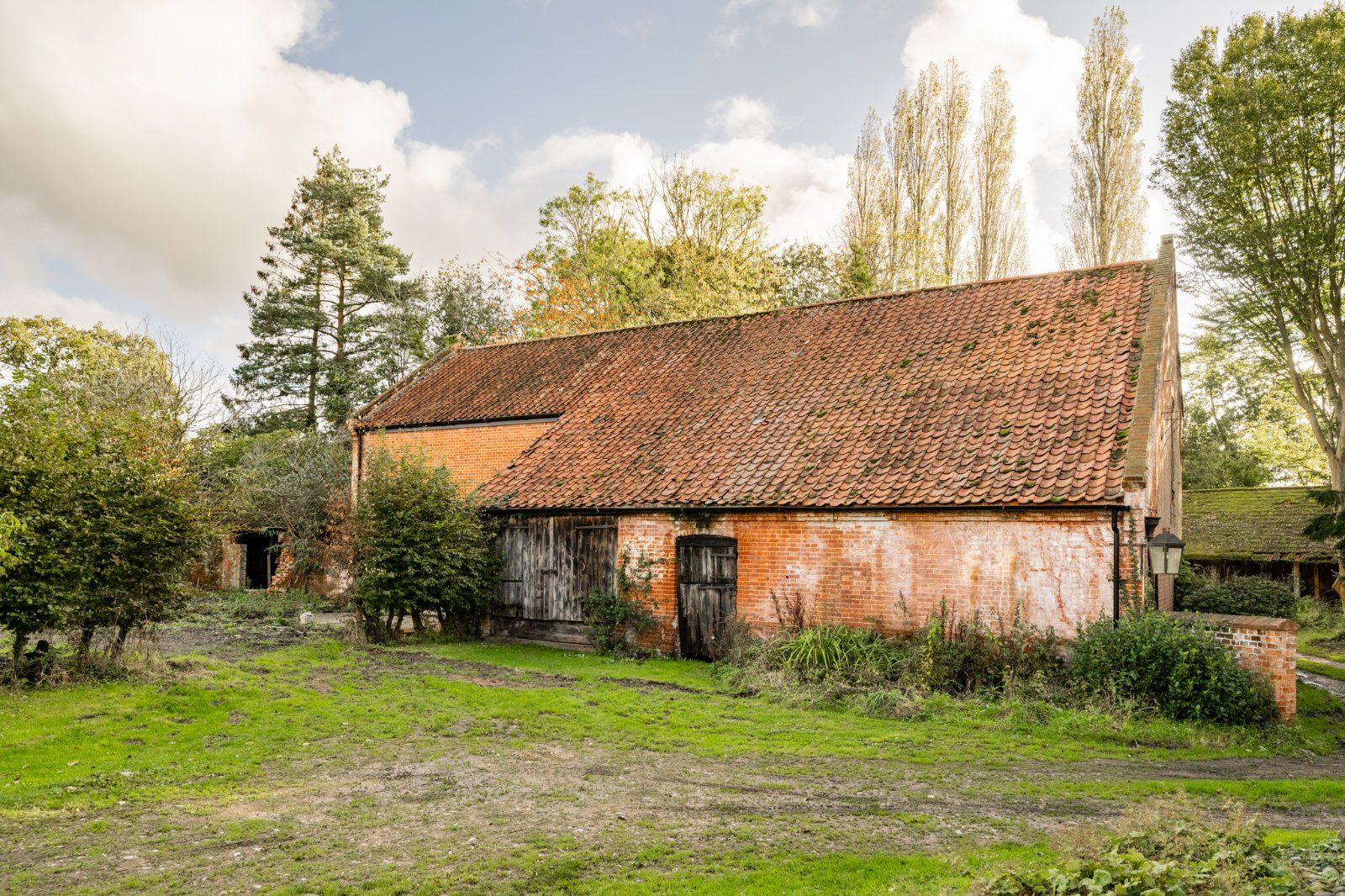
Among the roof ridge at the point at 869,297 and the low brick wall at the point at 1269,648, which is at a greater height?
the roof ridge at the point at 869,297

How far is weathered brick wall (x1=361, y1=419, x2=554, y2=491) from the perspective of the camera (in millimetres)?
19703

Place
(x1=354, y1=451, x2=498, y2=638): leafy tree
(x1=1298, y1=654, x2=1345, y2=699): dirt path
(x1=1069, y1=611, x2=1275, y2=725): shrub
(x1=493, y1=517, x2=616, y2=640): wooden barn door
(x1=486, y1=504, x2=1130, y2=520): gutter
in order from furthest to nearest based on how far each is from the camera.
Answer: (x1=493, y1=517, x2=616, y2=640): wooden barn door → (x1=354, y1=451, x2=498, y2=638): leafy tree → (x1=1298, y1=654, x2=1345, y2=699): dirt path → (x1=486, y1=504, x2=1130, y2=520): gutter → (x1=1069, y1=611, x2=1275, y2=725): shrub

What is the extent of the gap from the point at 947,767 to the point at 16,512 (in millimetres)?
11246

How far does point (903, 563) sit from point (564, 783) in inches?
273

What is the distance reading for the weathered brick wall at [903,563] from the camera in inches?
454

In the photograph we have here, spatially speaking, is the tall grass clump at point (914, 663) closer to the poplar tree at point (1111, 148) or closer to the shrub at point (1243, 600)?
the shrub at point (1243, 600)

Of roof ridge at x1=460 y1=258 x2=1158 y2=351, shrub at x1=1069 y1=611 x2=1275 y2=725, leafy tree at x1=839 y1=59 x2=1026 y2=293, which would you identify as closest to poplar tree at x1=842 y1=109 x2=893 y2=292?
leafy tree at x1=839 y1=59 x2=1026 y2=293

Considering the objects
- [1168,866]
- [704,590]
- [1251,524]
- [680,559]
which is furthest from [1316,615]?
[1168,866]

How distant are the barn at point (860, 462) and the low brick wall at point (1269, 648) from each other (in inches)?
43.3

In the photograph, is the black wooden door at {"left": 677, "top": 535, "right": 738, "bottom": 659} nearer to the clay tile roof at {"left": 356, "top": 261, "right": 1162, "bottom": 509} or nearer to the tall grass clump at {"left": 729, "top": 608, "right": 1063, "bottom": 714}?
the clay tile roof at {"left": 356, "top": 261, "right": 1162, "bottom": 509}

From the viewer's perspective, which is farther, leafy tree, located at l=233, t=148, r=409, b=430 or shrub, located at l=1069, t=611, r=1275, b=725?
leafy tree, located at l=233, t=148, r=409, b=430

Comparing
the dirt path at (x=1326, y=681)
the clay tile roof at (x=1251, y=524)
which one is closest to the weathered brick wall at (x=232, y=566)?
the dirt path at (x=1326, y=681)

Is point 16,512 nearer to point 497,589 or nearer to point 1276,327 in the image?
point 497,589

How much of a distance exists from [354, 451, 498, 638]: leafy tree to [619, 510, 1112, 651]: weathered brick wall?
3.29 metres
